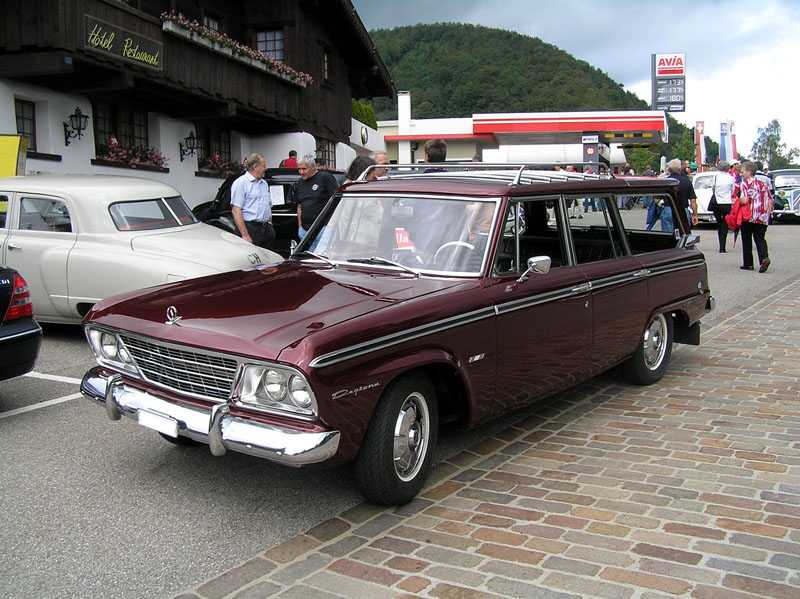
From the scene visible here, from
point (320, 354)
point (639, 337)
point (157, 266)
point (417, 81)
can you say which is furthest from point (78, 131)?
point (417, 81)

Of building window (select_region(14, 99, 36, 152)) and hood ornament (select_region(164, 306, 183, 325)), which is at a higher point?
building window (select_region(14, 99, 36, 152))

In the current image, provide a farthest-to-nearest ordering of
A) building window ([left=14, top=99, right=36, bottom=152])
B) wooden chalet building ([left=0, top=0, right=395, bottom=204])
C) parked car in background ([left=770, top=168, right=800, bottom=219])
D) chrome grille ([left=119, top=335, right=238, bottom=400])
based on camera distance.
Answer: parked car in background ([left=770, top=168, right=800, bottom=219]) → building window ([left=14, top=99, right=36, bottom=152]) → wooden chalet building ([left=0, top=0, right=395, bottom=204]) → chrome grille ([left=119, top=335, right=238, bottom=400])

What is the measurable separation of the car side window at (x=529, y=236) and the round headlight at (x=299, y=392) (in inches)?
63.8

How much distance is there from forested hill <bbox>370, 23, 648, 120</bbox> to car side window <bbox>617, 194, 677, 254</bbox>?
223ft

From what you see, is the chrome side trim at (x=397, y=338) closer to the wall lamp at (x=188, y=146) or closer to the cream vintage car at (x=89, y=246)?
the cream vintage car at (x=89, y=246)

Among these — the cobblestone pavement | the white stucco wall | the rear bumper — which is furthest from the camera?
the white stucco wall

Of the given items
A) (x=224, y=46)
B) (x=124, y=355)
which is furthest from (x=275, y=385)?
(x=224, y=46)

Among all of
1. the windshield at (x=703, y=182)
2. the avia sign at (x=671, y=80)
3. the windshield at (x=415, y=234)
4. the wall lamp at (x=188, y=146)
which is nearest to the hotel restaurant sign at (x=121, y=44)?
the wall lamp at (x=188, y=146)

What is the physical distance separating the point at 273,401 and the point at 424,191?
77.3 inches

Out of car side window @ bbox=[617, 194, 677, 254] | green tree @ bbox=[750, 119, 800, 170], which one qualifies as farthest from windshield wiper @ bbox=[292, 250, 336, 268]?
green tree @ bbox=[750, 119, 800, 170]

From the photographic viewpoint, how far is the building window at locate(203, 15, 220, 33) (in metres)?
20.9

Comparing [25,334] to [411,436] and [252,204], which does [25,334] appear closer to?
[411,436]

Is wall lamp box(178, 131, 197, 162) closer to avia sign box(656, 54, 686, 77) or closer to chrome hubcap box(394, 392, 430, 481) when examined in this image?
chrome hubcap box(394, 392, 430, 481)

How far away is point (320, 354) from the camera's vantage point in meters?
3.49
